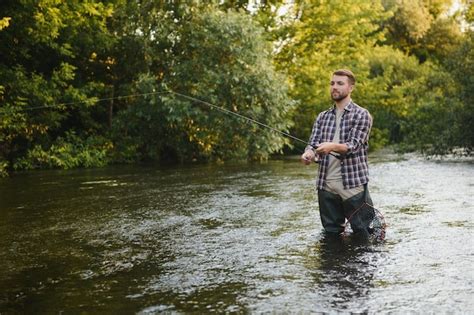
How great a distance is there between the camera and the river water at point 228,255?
4.12 metres

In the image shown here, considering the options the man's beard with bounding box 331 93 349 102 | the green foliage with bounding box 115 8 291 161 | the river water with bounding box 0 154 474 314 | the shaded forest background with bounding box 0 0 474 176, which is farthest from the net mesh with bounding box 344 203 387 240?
the green foliage with bounding box 115 8 291 161

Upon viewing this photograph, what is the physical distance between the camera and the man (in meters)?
6.14

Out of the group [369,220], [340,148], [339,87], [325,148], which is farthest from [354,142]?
[369,220]

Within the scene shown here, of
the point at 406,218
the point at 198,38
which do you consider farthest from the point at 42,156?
the point at 406,218

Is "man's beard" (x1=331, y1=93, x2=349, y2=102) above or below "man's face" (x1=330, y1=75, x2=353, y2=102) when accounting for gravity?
below

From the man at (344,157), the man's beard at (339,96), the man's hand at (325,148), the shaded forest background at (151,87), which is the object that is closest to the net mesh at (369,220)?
the man at (344,157)

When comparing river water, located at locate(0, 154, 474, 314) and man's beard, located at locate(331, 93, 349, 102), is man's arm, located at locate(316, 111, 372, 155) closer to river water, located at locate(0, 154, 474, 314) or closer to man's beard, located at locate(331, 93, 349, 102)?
man's beard, located at locate(331, 93, 349, 102)

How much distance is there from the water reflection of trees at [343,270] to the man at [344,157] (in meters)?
0.32

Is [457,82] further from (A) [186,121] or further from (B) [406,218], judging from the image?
(B) [406,218]

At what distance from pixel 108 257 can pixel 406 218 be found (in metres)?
3.54

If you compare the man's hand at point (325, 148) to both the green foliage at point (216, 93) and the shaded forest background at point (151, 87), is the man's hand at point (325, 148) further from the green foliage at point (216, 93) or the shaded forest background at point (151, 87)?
the green foliage at point (216, 93)

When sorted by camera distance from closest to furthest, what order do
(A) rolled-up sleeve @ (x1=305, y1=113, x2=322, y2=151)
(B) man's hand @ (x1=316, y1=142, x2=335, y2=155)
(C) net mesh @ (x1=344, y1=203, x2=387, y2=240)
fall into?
(B) man's hand @ (x1=316, y1=142, x2=335, y2=155), (C) net mesh @ (x1=344, y1=203, x2=387, y2=240), (A) rolled-up sleeve @ (x1=305, y1=113, x2=322, y2=151)

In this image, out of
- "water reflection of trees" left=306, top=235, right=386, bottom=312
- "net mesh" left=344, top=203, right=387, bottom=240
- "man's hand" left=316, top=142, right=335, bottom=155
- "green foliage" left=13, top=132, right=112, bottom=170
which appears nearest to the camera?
"water reflection of trees" left=306, top=235, right=386, bottom=312

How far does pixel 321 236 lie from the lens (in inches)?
251
